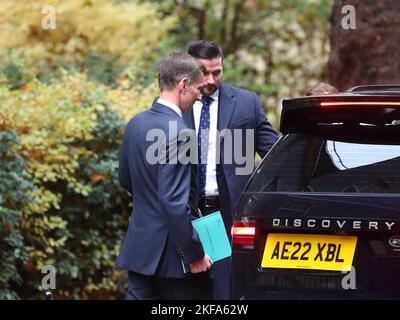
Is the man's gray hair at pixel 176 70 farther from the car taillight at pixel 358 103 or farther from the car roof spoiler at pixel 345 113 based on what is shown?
Answer: the car taillight at pixel 358 103

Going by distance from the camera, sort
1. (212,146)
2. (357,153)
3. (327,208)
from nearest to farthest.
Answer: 1. (327,208)
2. (357,153)
3. (212,146)

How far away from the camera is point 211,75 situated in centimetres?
680

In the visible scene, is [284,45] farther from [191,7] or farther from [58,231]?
[58,231]

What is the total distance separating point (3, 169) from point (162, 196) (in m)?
2.25

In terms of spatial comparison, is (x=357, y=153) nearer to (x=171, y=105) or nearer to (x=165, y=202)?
(x=165, y=202)

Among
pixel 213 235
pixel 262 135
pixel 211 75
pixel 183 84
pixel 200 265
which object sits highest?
pixel 183 84

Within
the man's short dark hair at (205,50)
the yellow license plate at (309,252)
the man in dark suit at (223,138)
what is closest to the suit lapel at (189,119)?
the man in dark suit at (223,138)

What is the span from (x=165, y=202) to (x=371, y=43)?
493 centimetres

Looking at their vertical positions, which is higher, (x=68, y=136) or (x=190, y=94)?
(x=190, y=94)

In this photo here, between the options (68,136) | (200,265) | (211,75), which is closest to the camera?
(200,265)

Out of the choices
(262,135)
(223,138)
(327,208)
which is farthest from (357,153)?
(262,135)

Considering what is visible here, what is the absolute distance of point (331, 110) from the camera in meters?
→ 5.33

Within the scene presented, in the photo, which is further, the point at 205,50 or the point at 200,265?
the point at 205,50

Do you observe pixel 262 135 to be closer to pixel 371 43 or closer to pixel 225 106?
pixel 225 106
